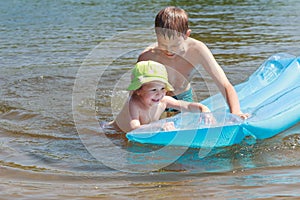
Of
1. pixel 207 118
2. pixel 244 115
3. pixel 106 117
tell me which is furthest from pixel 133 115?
pixel 106 117

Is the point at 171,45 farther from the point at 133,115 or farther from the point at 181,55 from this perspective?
the point at 133,115

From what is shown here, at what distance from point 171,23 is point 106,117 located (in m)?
1.54

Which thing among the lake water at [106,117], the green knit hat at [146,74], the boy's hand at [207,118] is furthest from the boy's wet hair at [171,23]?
the lake water at [106,117]

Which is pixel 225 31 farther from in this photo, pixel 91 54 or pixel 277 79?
pixel 277 79

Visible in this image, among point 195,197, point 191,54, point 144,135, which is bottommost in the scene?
point 195,197

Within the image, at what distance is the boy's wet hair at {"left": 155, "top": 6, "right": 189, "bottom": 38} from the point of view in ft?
14.8

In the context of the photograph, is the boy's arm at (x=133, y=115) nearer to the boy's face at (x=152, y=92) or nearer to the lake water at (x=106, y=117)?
the boy's face at (x=152, y=92)

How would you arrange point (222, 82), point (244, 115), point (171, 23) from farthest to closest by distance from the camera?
point (222, 82) → point (171, 23) → point (244, 115)

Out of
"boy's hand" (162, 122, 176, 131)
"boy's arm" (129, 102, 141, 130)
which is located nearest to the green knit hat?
"boy's arm" (129, 102, 141, 130)

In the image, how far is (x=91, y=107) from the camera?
6078 mm

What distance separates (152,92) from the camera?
430 centimetres

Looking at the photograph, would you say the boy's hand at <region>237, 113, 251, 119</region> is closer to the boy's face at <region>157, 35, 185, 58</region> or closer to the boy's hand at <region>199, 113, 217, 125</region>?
the boy's hand at <region>199, 113, 217, 125</region>

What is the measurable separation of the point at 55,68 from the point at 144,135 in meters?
4.39

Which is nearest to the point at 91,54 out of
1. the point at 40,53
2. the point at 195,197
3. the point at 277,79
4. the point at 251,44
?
the point at 40,53
